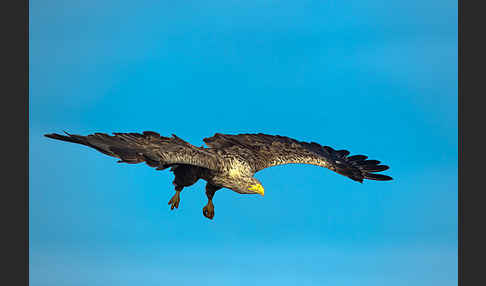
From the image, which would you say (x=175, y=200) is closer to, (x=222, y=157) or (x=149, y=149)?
(x=222, y=157)

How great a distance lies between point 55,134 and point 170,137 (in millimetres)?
4248

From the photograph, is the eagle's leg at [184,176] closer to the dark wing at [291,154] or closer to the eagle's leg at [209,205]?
the eagle's leg at [209,205]

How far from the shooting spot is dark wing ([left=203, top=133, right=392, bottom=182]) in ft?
72.8

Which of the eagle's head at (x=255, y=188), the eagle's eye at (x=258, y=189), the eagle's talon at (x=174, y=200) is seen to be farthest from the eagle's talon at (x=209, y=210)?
the eagle's eye at (x=258, y=189)

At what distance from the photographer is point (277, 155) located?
2272cm

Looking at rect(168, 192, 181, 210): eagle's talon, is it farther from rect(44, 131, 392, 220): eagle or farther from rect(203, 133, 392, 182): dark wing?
rect(203, 133, 392, 182): dark wing

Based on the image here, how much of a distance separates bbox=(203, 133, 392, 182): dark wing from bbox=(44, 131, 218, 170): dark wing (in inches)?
69.3

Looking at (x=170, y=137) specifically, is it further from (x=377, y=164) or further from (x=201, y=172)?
(x=377, y=164)

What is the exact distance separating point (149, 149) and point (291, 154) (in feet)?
20.6

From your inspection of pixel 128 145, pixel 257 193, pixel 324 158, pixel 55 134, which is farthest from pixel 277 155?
pixel 55 134

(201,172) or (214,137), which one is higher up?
(214,137)

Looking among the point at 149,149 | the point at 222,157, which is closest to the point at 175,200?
the point at 222,157

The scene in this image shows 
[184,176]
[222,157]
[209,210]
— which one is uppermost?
[222,157]

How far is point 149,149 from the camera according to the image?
18.2 meters
